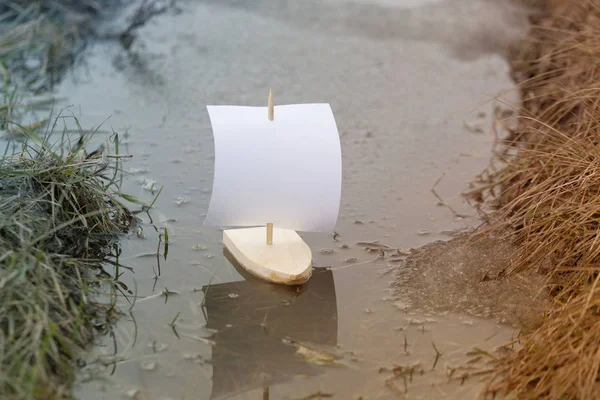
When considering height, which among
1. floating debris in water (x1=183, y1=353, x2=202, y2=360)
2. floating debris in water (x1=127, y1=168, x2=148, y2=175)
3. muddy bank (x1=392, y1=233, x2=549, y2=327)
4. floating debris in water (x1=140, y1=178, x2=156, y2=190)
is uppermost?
floating debris in water (x1=127, y1=168, x2=148, y2=175)

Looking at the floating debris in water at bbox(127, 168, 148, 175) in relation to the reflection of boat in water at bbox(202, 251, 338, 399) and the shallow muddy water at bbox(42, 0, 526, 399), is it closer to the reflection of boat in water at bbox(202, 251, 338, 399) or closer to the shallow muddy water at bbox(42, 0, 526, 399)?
the shallow muddy water at bbox(42, 0, 526, 399)

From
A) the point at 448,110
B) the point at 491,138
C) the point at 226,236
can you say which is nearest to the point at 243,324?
the point at 226,236

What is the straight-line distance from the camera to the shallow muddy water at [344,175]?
1546 mm

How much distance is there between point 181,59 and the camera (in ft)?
11.4

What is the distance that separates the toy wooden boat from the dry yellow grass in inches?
19.8

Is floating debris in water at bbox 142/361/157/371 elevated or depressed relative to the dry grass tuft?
depressed

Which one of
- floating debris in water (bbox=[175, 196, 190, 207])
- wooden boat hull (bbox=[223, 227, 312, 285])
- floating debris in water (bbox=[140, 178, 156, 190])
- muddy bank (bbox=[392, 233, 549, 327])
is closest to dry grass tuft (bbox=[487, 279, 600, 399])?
muddy bank (bbox=[392, 233, 549, 327])

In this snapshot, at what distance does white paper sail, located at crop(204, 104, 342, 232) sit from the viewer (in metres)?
→ 1.76

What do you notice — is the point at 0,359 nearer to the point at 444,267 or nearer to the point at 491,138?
the point at 444,267

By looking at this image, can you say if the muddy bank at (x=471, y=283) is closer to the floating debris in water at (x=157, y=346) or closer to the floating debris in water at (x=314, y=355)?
the floating debris in water at (x=314, y=355)

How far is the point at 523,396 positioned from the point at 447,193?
101 centimetres

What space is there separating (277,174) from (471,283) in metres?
0.53

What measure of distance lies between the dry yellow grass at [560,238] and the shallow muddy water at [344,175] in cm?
10

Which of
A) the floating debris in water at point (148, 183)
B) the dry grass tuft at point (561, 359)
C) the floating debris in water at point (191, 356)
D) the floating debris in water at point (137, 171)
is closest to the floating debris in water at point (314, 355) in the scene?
the floating debris in water at point (191, 356)
